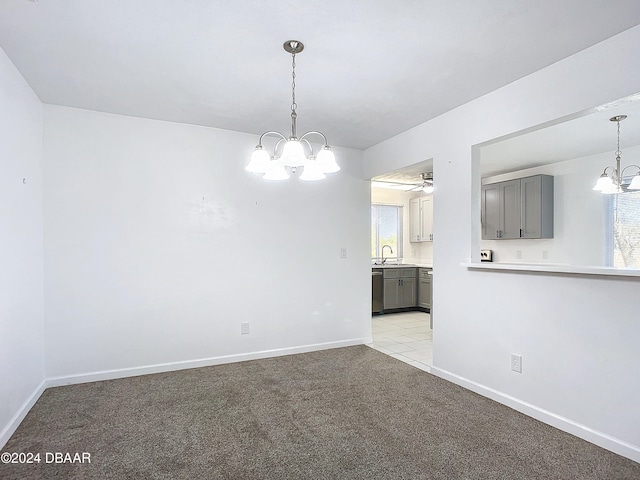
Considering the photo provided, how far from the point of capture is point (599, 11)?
196cm

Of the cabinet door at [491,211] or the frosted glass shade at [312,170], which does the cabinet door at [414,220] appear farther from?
the frosted glass shade at [312,170]

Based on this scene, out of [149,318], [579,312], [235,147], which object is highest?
[235,147]

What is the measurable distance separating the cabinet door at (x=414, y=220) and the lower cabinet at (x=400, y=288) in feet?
2.79

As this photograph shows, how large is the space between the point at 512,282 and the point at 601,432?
3.50 ft

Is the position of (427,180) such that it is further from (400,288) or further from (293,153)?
(293,153)

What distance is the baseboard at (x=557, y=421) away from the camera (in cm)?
217

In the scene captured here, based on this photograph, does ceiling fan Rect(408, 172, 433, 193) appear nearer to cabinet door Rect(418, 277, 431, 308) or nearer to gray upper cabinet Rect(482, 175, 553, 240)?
gray upper cabinet Rect(482, 175, 553, 240)

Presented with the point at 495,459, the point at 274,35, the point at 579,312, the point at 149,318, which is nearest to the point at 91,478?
the point at 149,318

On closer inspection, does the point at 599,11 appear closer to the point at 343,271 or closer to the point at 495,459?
the point at 495,459

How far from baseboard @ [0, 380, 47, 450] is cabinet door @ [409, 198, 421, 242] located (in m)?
6.36

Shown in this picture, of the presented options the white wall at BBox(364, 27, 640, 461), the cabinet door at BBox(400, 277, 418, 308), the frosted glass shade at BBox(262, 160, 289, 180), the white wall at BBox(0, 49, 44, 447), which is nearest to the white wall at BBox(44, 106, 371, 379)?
the white wall at BBox(0, 49, 44, 447)

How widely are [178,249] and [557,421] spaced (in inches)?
137

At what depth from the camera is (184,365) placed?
372 centimetres

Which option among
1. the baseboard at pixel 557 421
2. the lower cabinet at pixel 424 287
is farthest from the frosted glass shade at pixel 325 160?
the lower cabinet at pixel 424 287
